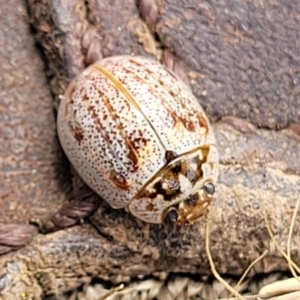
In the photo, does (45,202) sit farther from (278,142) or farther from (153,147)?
(278,142)

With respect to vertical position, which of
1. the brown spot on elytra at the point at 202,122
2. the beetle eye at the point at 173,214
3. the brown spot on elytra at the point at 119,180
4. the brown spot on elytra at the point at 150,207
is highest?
the brown spot on elytra at the point at 202,122

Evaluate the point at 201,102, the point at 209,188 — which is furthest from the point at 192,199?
the point at 201,102

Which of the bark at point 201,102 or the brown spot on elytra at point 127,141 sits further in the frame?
the bark at point 201,102

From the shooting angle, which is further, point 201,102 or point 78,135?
point 201,102

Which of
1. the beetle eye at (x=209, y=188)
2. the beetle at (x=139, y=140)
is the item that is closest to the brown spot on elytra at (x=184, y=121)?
the beetle at (x=139, y=140)

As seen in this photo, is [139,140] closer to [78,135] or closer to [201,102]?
[78,135]

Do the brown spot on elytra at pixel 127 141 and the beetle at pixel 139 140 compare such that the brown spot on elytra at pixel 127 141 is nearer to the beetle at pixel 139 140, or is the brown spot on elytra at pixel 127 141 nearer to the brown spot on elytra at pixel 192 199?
the beetle at pixel 139 140

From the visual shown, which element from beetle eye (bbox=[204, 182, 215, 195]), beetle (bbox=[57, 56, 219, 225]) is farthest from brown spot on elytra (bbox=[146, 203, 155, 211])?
beetle eye (bbox=[204, 182, 215, 195])

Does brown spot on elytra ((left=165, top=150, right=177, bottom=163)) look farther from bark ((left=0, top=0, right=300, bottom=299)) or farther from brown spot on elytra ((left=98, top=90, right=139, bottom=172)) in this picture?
bark ((left=0, top=0, right=300, bottom=299))
